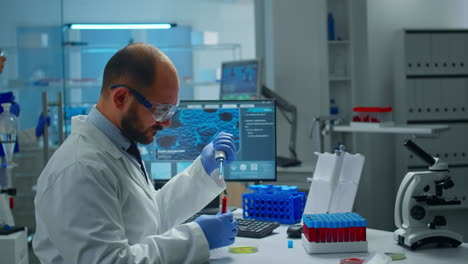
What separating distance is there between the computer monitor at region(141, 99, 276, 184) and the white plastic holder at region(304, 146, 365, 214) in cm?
30

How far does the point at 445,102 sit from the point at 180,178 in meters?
3.29

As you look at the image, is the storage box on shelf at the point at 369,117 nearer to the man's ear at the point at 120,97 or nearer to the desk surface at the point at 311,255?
the desk surface at the point at 311,255

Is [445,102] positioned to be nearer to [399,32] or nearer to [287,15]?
[399,32]

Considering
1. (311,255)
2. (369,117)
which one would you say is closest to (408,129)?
(369,117)

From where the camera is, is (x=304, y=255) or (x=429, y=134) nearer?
(x=304, y=255)

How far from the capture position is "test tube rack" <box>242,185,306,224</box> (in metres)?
2.25

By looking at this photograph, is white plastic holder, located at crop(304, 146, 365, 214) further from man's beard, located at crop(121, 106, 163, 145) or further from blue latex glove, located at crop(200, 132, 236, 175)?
man's beard, located at crop(121, 106, 163, 145)

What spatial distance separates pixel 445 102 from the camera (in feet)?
15.5

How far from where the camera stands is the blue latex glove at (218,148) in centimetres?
198

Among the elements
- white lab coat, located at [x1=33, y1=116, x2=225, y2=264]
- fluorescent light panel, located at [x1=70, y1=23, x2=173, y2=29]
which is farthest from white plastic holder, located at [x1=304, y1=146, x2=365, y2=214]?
fluorescent light panel, located at [x1=70, y1=23, x2=173, y2=29]

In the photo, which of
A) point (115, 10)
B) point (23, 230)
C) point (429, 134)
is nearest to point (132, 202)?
point (23, 230)

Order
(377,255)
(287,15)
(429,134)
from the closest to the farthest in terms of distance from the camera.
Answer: (377,255)
(429,134)
(287,15)

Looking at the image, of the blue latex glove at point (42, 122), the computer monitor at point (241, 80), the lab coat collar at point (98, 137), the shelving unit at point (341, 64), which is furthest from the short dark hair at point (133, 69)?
the shelving unit at point (341, 64)

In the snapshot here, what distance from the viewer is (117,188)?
153 centimetres
